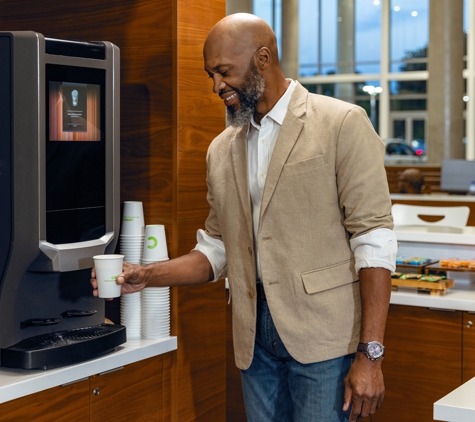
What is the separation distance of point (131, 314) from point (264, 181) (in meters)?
0.72

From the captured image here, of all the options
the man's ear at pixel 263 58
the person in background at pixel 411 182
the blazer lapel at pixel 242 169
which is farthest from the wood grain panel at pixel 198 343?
the person in background at pixel 411 182

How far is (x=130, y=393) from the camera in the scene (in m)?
2.15

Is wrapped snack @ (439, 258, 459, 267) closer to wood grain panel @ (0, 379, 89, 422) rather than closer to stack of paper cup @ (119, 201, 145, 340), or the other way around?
stack of paper cup @ (119, 201, 145, 340)

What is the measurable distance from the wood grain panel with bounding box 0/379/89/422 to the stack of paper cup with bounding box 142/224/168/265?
43 centimetres

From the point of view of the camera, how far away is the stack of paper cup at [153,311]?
2250 millimetres

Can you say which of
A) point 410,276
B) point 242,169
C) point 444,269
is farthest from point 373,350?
point 444,269

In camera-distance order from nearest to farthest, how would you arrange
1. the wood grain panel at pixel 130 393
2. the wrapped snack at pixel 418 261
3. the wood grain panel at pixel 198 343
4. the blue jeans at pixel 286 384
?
the blue jeans at pixel 286 384 < the wood grain panel at pixel 130 393 < the wood grain panel at pixel 198 343 < the wrapped snack at pixel 418 261

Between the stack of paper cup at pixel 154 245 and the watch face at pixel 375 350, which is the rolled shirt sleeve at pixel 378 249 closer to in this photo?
the watch face at pixel 375 350

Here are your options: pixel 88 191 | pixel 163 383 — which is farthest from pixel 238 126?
pixel 163 383

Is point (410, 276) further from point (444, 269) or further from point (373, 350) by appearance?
point (373, 350)

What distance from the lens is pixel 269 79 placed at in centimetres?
176

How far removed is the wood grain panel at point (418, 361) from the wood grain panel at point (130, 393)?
1127 mm

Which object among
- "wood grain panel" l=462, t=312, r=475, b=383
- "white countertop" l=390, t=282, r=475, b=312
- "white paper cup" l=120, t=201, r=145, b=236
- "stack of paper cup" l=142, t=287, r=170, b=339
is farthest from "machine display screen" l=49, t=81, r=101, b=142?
"wood grain panel" l=462, t=312, r=475, b=383

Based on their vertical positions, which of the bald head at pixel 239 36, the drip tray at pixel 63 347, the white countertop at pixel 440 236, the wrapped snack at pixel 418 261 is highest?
the bald head at pixel 239 36
